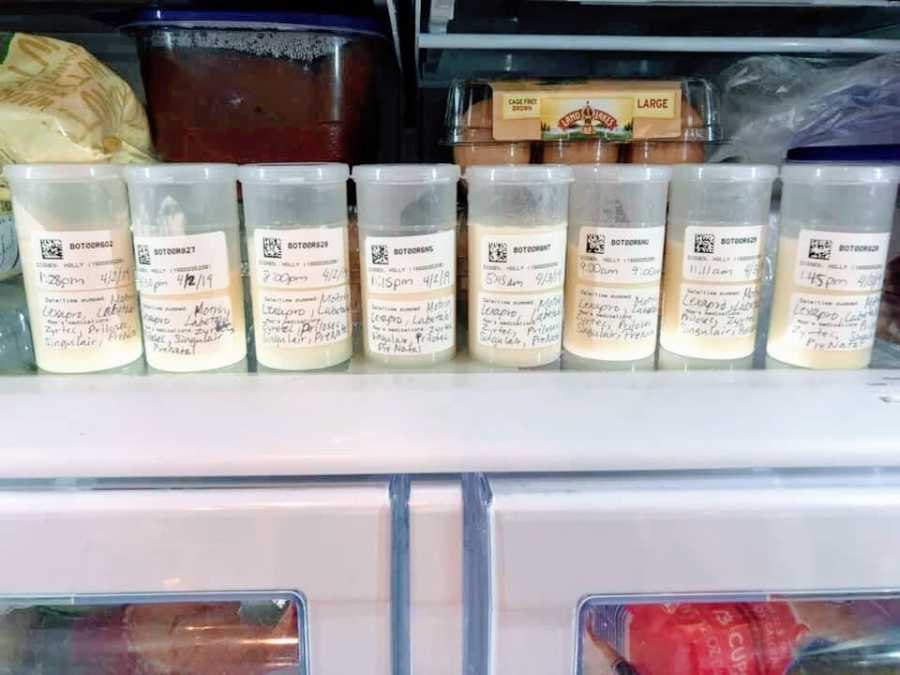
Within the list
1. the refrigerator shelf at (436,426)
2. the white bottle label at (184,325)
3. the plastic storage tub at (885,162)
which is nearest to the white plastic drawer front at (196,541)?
the refrigerator shelf at (436,426)

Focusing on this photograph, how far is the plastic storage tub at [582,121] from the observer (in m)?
0.73

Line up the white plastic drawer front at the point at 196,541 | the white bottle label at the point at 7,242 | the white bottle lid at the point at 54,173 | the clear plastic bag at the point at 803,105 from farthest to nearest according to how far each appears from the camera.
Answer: the clear plastic bag at the point at 803,105 < the white bottle label at the point at 7,242 < the white bottle lid at the point at 54,173 < the white plastic drawer front at the point at 196,541

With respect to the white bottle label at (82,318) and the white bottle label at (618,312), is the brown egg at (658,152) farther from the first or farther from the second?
the white bottle label at (82,318)

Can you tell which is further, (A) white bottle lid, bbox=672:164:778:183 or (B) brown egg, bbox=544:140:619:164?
(B) brown egg, bbox=544:140:619:164

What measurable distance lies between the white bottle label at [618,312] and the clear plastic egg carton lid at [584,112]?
0.20 m

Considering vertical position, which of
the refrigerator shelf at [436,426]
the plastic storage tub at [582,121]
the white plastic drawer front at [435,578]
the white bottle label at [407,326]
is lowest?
the white plastic drawer front at [435,578]

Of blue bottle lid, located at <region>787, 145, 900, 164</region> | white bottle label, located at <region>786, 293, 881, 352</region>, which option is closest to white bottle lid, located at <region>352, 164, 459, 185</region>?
white bottle label, located at <region>786, 293, 881, 352</region>

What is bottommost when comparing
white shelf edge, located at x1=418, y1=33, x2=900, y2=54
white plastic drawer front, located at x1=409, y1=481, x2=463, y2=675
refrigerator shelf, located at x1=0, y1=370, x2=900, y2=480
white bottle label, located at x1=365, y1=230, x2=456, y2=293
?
white plastic drawer front, located at x1=409, y1=481, x2=463, y2=675

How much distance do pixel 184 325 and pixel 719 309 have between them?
435 millimetres

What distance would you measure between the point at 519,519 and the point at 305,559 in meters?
0.13

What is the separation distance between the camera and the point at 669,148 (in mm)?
756

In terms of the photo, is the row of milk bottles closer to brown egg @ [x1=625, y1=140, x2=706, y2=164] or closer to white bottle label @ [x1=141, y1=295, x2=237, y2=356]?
white bottle label @ [x1=141, y1=295, x2=237, y2=356]

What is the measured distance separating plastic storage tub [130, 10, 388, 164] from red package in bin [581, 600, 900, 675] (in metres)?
0.51

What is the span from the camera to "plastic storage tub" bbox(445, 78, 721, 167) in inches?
28.8
